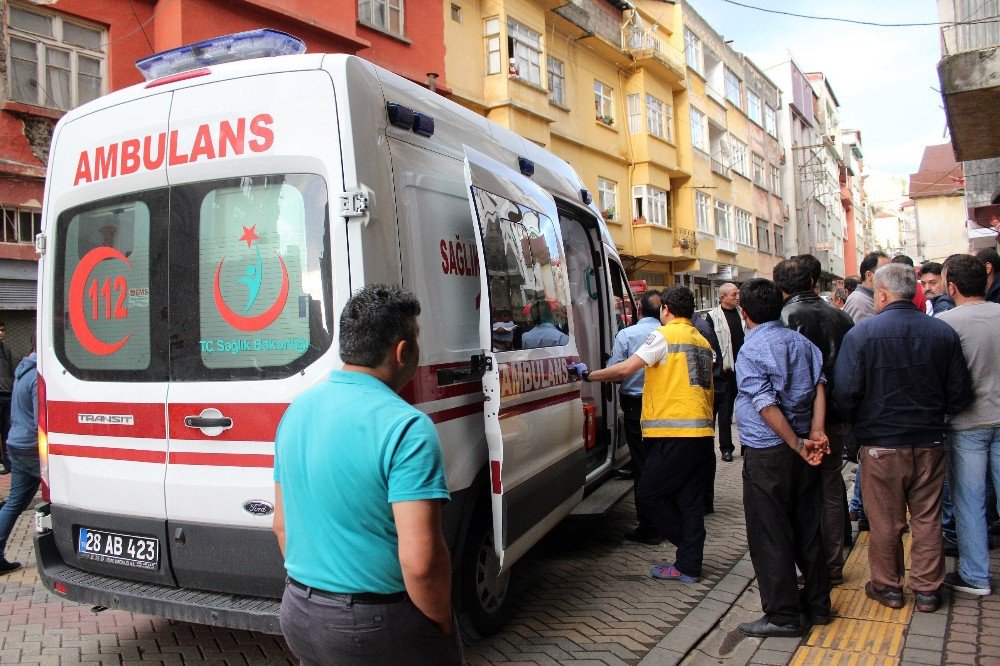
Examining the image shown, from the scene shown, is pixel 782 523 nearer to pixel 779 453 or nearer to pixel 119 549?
pixel 779 453

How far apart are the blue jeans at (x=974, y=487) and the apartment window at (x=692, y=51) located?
90.5 ft

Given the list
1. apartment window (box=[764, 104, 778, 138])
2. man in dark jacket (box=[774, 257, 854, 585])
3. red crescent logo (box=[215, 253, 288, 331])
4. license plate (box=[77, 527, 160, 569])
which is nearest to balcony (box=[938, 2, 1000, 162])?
man in dark jacket (box=[774, 257, 854, 585])

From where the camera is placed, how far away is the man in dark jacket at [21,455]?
5.43 metres

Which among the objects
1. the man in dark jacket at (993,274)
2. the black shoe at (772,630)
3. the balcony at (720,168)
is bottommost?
the black shoe at (772,630)

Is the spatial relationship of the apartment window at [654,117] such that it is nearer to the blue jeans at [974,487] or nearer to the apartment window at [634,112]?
the apartment window at [634,112]

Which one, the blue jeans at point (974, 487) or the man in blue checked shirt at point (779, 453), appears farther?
the blue jeans at point (974, 487)

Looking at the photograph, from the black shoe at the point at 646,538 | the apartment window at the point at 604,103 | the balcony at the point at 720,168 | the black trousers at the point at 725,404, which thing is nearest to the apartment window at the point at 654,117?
the apartment window at the point at 604,103

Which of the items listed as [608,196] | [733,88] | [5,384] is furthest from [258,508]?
[733,88]

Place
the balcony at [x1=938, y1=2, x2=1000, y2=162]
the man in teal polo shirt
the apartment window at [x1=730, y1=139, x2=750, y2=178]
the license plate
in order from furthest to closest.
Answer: the apartment window at [x1=730, y1=139, x2=750, y2=178]
the balcony at [x1=938, y1=2, x2=1000, y2=162]
the license plate
the man in teal polo shirt

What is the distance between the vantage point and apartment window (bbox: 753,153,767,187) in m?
37.7

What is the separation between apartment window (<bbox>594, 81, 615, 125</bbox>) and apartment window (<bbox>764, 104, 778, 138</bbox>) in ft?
57.6

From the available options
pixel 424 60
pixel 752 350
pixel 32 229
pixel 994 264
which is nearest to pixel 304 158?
pixel 752 350

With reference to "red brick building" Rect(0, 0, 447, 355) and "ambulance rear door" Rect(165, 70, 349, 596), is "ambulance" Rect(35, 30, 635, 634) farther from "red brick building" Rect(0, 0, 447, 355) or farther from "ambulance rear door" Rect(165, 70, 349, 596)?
"red brick building" Rect(0, 0, 447, 355)

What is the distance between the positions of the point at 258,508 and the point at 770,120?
4247 centimetres
